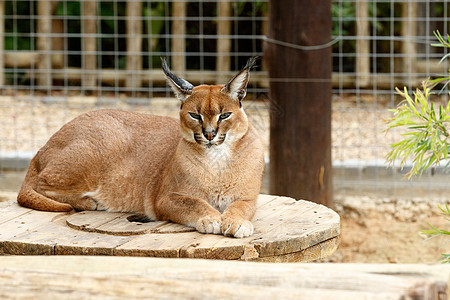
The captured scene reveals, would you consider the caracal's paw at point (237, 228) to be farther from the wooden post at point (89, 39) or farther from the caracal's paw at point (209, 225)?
the wooden post at point (89, 39)

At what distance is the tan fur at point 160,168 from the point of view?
13.2ft

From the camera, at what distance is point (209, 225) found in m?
3.80

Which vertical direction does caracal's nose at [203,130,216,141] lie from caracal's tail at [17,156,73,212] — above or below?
above

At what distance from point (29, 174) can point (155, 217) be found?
96 centimetres

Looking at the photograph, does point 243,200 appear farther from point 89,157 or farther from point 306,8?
point 306,8

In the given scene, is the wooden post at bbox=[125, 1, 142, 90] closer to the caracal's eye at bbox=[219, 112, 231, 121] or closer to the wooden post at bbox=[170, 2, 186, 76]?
the wooden post at bbox=[170, 2, 186, 76]

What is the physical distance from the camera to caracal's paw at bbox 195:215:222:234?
3795mm

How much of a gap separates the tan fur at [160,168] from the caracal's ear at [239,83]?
0.10ft

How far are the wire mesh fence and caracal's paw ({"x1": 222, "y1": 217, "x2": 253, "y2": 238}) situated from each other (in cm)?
322

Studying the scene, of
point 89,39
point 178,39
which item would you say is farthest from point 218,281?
point 89,39

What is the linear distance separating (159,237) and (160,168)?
829mm

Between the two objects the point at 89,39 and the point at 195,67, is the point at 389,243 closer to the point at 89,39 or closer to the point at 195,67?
the point at 89,39

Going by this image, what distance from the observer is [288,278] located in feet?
8.20

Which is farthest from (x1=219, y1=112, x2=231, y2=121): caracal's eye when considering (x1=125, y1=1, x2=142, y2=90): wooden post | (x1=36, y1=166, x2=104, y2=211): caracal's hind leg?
(x1=125, y1=1, x2=142, y2=90): wooden post
